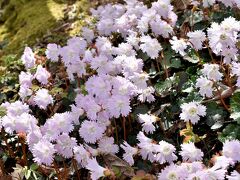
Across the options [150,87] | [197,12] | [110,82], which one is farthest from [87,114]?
[197,12]

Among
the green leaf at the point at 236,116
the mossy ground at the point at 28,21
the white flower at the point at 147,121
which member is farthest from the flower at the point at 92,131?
the mossy ground at the point at 28,21

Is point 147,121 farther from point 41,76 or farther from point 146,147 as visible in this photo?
point 41,76

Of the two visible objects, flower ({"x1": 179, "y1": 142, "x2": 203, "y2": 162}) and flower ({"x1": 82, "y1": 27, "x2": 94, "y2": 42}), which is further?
flower ({"x1": 82, "y1": 27, "x2": 94, "y2": 42})

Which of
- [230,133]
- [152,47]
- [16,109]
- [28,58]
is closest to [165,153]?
[230,133]

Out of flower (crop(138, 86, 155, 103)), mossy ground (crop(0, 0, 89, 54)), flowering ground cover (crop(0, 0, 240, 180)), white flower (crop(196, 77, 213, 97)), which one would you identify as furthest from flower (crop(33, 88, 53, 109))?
mossy ground (crop(0, 0, 89, 54))

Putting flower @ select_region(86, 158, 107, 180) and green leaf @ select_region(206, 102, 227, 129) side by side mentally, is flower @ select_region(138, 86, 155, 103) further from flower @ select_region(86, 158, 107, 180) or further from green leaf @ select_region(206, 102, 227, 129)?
flower @ select_region(86, 158, 107, 180)
